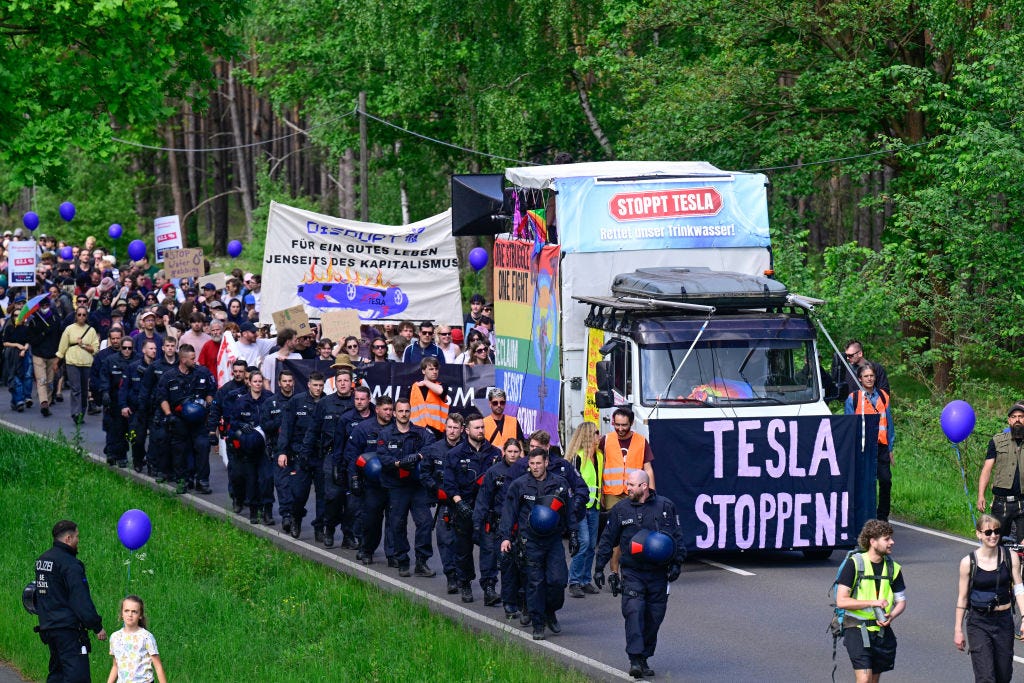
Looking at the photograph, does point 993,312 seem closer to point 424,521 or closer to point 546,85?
point 424,521

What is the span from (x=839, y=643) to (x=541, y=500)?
8.68 feet

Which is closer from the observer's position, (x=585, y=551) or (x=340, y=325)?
(x=585, y=551)

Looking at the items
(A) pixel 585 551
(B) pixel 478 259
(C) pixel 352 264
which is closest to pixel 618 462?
(A) pixel 585 551

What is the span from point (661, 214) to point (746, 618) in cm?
508

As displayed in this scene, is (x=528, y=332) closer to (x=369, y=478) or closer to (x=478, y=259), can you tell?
(x=369, y=478)

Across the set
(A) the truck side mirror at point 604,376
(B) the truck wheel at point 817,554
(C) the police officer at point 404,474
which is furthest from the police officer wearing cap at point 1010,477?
(C) the police officer at point 404,474

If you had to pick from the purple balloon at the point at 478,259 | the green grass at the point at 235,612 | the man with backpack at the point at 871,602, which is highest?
the purple balloon at the point at 478,259

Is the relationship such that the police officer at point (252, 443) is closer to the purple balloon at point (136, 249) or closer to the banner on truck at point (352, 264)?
the banner on truck at point (352, 264)

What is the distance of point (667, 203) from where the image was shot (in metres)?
17.2

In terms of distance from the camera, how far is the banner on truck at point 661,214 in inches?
670

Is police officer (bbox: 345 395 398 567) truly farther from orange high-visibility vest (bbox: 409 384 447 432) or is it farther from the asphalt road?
orange high-visibility vest (bbox: 409 384 447 432)

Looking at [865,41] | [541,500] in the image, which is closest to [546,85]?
[865,41]

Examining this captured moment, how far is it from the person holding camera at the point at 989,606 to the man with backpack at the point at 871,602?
0.62 m

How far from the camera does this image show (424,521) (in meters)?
15.8
